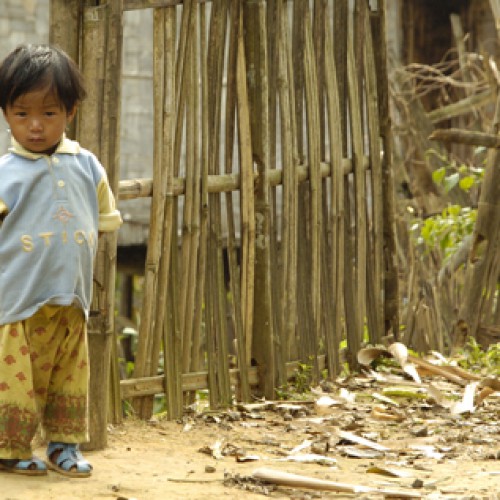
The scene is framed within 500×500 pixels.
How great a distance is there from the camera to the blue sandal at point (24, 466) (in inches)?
134

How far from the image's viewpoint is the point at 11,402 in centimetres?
336

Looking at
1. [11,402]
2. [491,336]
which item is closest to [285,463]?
[11,402]

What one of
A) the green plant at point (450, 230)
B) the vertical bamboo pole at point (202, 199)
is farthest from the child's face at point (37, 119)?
the green plant at point (450, 230)

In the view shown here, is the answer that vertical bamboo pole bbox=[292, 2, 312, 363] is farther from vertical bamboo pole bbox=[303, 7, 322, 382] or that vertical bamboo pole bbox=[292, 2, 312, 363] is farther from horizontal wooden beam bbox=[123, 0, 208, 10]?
horizontal wooden beam bbox=[123, 0, 208, 10]

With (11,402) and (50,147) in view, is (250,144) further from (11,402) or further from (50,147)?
(11,402)

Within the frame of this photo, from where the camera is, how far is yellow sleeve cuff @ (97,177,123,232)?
3.58 metres

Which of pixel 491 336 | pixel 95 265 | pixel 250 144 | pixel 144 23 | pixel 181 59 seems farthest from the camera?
pixel 144 23

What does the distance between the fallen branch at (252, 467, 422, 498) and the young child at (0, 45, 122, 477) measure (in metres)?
0.59

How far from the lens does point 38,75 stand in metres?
3.31

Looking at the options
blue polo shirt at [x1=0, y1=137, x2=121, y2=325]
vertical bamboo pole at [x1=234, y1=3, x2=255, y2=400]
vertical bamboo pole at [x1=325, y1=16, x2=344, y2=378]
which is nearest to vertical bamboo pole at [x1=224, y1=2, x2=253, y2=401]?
vertical bamboo pole at [x1=234, y1=3, x2=255, y2=400]

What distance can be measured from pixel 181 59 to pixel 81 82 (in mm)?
994

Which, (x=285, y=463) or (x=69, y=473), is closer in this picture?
(x=69, y=473)

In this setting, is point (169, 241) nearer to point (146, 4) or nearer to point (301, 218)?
point (146, 4)

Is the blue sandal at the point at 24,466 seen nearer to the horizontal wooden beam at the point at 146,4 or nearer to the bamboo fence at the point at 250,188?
the bamboo fence at the point at 250,188
